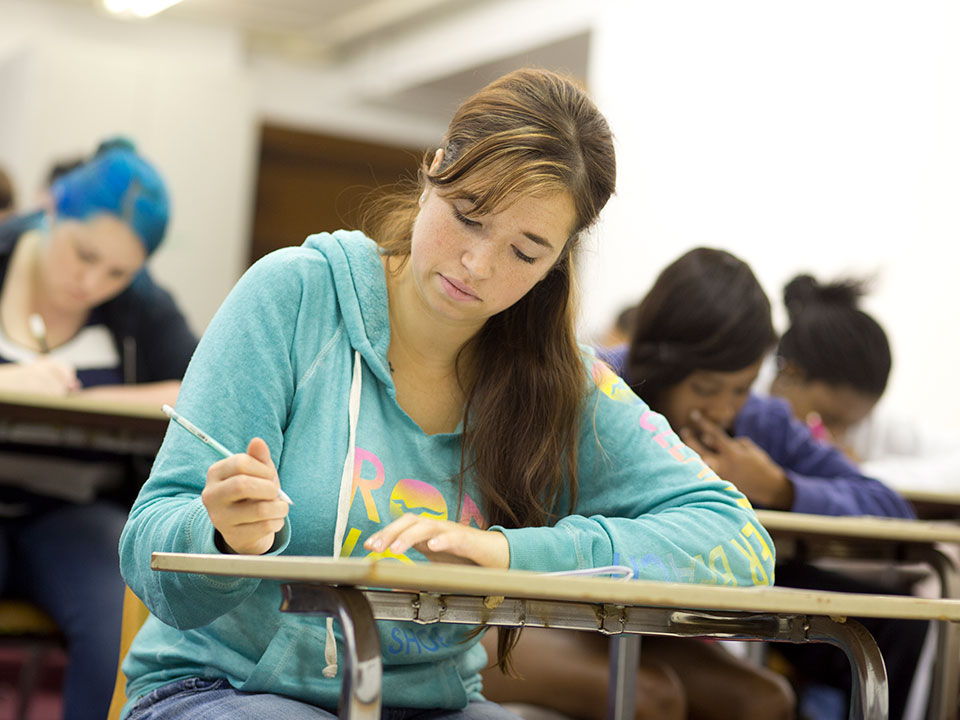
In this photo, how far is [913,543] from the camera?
1966 millimetres

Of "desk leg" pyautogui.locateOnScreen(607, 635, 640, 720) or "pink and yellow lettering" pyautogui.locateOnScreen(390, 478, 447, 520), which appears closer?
"pink and yellow lettering" pyautogui.locateOnScreen(390, 478, 447, 520)

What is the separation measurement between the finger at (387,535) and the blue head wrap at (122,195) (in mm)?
1630

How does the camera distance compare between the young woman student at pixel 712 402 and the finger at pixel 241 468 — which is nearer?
the finger at pixel 241 468

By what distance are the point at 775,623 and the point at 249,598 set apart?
48 centimetres

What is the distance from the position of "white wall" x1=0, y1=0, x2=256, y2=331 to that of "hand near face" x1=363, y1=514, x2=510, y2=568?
15.7ft

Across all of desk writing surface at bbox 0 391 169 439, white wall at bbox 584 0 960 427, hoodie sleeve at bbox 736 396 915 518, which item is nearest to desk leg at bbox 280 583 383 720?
desk writing surface at bbox 0 391 169 439

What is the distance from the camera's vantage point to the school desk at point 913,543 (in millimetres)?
1624

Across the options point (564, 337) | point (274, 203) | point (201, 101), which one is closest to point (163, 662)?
point (564, 337)

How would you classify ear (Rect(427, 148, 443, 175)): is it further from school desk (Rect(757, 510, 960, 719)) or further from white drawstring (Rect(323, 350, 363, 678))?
school desk (Rect(757, 510, 960, 719))

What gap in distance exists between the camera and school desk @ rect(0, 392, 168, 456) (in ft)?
5.83

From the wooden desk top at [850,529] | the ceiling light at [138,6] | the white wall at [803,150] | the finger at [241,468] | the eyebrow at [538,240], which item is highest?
the ceiling light at [138,6]

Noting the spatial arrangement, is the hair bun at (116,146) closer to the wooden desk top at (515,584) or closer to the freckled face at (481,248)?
the freckled face at (481,248)

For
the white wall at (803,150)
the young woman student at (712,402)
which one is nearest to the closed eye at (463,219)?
the young woman student at (712,402)

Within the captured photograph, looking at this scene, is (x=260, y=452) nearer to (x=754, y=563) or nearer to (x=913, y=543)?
(x=754, y=563)
